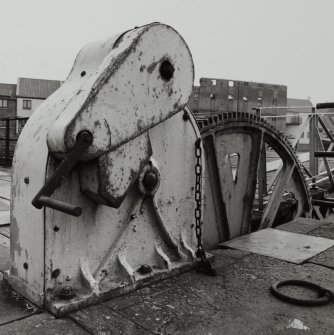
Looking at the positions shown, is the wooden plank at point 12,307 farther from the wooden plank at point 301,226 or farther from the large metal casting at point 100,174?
the wooden plank at point 301,226

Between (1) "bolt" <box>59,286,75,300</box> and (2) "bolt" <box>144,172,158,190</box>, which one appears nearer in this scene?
(1) "bolt" <box>59,286,75,300</box>

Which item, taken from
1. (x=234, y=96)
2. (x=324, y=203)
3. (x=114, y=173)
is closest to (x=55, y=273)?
(x=114, y=173)

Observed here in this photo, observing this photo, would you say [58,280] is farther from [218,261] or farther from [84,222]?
[218,261]

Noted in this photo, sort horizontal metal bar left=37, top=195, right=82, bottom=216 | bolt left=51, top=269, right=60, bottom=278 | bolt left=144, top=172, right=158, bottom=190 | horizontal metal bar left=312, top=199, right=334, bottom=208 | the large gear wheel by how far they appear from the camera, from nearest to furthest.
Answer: horizontal metal bar left=37, top=195, right=82, bottom=216 → bolt left=51, top=269, right=60, bottom=278 → bolt left=144, top=172, right=158, bottom=190 → the large gear wheel → horizontal metal bar left=312, top=199, right=334, bottom=208

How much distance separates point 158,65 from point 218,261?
1.69m

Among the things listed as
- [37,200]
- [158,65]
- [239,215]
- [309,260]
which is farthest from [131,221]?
[239,215]

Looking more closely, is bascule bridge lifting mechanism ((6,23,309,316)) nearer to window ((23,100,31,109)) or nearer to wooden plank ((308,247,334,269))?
wooden plank ((308,247,334,269))

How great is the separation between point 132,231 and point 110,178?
524 mm

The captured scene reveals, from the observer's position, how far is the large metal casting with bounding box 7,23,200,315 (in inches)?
86.0

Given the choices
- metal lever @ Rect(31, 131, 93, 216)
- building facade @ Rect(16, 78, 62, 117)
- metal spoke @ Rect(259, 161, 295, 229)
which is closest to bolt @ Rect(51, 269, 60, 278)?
metal lever @ Rect(31, 131, 93, 216)

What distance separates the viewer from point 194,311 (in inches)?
91.7

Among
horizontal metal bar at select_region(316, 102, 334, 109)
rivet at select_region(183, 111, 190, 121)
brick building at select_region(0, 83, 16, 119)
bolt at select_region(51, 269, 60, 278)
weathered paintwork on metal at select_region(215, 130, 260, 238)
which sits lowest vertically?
bolt at select_region(51, 269, 60, 278)

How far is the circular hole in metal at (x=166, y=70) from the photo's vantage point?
8.06 feet

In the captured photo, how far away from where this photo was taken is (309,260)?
3.45m
